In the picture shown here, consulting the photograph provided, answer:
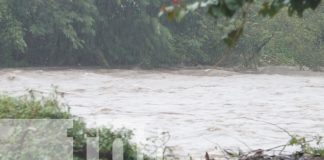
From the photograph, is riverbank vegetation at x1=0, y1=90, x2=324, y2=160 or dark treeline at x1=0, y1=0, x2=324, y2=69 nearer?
riverbank vegetation at x1=0, y1=90, x2=324, y2=160

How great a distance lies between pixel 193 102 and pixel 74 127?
9.85 meters

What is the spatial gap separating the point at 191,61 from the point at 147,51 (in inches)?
70.2

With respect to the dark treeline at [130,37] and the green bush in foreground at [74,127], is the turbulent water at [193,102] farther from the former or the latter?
the green bush in foreground at [74,127]

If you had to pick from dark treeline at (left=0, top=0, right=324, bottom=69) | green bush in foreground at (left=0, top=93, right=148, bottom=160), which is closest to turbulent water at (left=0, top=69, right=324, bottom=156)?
dark treeline at (left=0, top=0, right=324, bottom=69)

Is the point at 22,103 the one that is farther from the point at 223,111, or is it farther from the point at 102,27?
the point at 102,27

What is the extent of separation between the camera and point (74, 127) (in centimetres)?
447

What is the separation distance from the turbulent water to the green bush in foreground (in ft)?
6.57

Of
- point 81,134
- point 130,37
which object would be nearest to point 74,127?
point 81,134

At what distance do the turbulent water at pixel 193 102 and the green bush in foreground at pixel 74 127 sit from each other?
200 centimetres

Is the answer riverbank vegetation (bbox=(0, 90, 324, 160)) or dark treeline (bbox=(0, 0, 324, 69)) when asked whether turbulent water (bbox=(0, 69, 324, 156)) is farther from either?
riverbank vegetation (bbox=(0, 90, 324, 160))

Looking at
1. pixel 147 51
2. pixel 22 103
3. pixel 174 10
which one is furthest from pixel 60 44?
pixel 174 10

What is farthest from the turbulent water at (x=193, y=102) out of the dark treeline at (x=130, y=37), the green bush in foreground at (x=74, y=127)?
the green bush in foreground at (x=74, y=127)

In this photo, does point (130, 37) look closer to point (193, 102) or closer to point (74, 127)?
point (193, 102)

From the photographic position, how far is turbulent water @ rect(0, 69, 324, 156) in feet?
31.3
